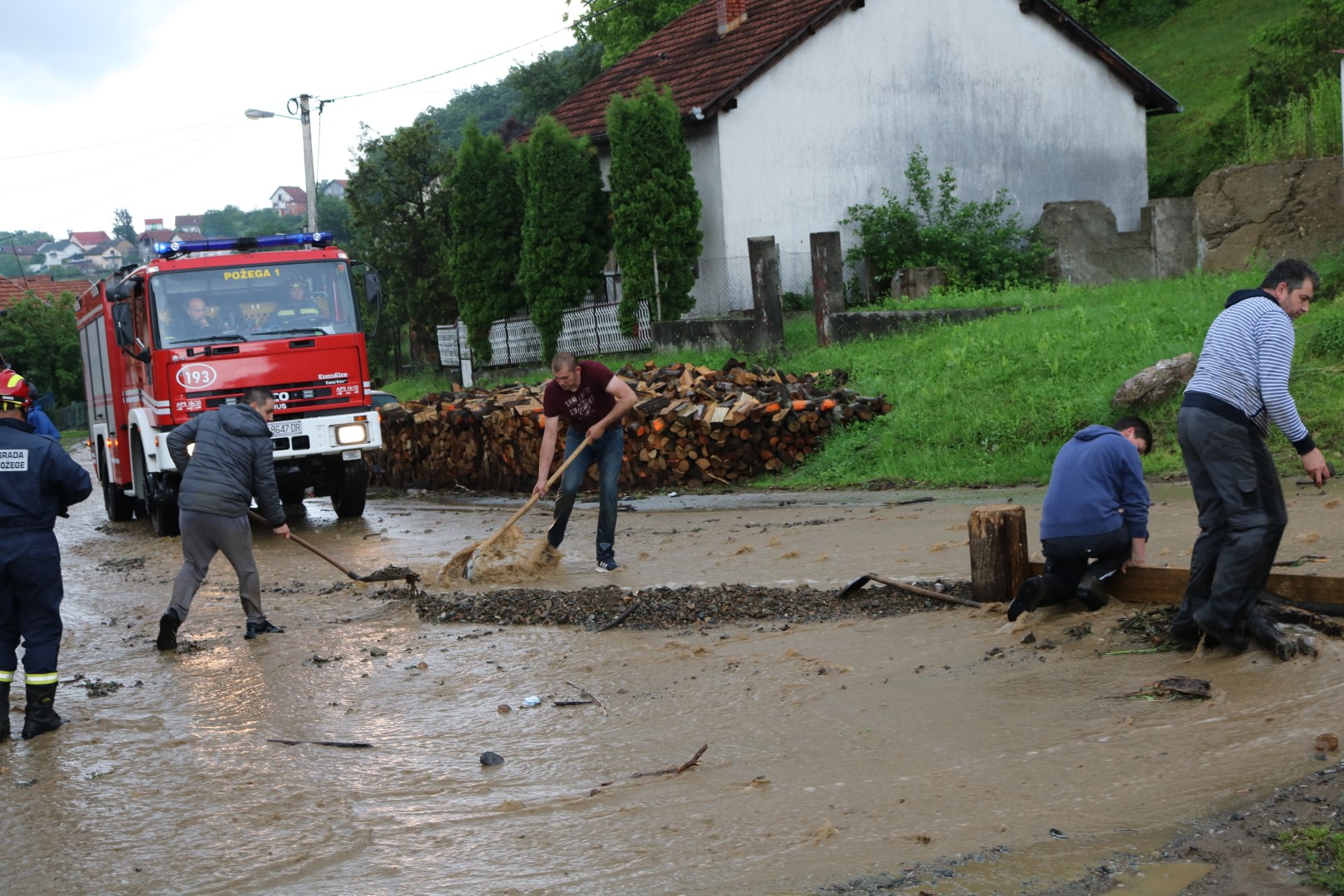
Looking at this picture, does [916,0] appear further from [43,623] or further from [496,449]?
[43,623]

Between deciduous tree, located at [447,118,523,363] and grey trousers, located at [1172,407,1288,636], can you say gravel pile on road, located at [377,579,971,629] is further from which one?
deciduous tree, located at [447,118,523,363]

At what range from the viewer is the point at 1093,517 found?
22.6 ft

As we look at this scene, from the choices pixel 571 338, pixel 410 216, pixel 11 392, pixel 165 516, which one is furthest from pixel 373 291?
pixel 410 216

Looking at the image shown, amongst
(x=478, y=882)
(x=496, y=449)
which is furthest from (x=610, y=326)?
(x=478, y=882)

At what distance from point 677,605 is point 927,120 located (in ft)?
62.0

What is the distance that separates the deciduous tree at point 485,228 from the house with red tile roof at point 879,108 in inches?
78.9

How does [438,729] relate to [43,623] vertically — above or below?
below

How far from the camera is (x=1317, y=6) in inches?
1021

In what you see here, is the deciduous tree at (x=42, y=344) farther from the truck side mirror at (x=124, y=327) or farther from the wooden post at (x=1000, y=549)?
the wooden post at (x=1000, y=549)

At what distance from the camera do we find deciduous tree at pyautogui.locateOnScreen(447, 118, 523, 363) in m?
25.9

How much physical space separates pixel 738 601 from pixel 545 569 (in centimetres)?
262

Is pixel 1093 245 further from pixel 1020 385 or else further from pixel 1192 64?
pixel 1192 64

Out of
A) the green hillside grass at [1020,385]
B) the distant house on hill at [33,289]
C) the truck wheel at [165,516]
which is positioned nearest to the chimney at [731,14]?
the green hillside grass at [1020,385]

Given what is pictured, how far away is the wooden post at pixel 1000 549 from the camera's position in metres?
7.48
